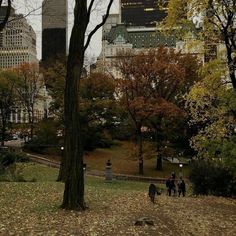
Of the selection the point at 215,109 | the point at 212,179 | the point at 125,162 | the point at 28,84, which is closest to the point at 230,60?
the point at 215,109

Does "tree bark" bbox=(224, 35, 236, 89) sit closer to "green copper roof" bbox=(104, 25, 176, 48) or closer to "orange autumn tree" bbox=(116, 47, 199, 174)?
"orange autumn tree" bbox=(116, 47, 199, 174)

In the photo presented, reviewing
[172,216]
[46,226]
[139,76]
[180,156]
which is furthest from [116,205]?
[180,156]

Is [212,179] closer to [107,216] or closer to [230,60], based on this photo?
[230,60]

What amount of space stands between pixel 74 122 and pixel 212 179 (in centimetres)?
1186

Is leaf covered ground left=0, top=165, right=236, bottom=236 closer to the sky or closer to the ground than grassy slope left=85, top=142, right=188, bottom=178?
closer to the sky

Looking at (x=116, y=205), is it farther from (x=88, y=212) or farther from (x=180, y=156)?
(x=180, y=156)

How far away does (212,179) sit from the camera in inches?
915

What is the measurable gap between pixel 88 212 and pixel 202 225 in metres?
3.22

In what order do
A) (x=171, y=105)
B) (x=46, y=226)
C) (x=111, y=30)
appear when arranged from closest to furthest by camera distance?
(x=46, y=226), (x=171, y=105), (x=111, y=30)

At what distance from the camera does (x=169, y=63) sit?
49.8 m

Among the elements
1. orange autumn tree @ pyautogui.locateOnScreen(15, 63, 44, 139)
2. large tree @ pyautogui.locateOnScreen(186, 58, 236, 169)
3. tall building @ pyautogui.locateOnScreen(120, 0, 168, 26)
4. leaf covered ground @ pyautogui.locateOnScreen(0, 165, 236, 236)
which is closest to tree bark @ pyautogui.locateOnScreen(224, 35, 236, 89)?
large tree @ pyautogui.locateOnScreen(186, 58, 236, 169)

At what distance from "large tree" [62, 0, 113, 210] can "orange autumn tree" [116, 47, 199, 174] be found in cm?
3261

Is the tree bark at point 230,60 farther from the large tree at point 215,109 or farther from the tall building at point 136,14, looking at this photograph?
the tall building at point 136,14

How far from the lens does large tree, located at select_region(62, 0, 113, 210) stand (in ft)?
43.1
